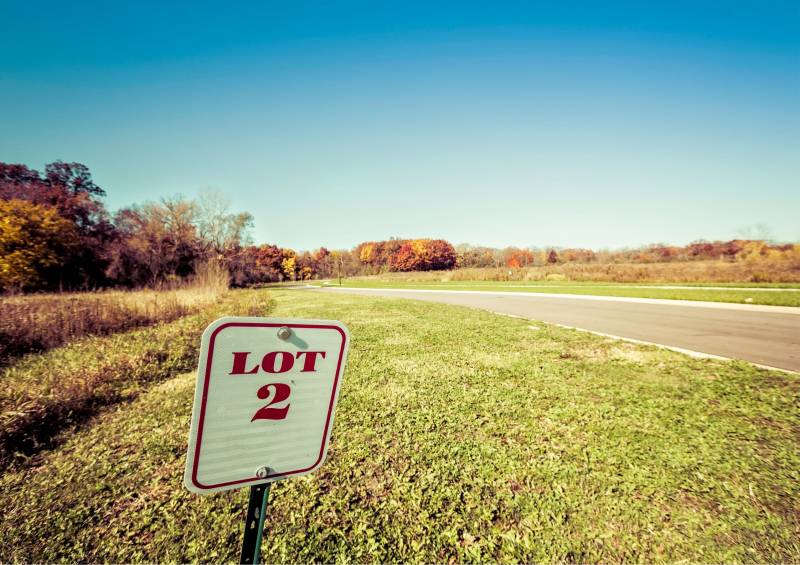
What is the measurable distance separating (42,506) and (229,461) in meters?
2.83

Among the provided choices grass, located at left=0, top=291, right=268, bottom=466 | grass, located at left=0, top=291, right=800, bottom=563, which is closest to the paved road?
grass, located at left=0, top=291, right=800, bottom=563

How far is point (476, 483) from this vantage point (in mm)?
2660

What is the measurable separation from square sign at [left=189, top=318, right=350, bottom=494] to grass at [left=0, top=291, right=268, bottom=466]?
3870 mm

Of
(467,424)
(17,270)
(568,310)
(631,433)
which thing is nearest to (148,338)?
(467,424)

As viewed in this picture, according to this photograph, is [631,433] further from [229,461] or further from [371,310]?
[371,310]

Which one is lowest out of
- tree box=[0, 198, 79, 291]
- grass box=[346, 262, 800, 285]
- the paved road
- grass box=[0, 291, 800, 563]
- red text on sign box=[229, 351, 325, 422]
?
grass box=[0, 291, 800, 563]

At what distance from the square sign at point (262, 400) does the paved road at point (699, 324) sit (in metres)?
7.74

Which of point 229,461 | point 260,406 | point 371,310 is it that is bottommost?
point 371,310

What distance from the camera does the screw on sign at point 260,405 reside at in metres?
0.99

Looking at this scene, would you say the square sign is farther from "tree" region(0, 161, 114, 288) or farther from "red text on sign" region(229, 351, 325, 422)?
"tree" region(0, 161, 114, 288)

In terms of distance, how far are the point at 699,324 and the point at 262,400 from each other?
38.1 feet

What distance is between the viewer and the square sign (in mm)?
992

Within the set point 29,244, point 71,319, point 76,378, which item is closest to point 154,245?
point 29,244

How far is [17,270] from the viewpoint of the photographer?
18.7 m
